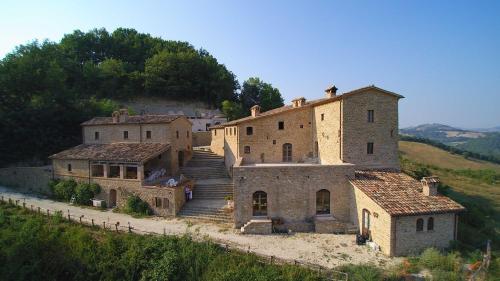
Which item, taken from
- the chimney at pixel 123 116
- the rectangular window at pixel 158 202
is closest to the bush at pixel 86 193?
the rectangular window at pixel 158 202

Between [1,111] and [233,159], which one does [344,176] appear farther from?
[1,111]

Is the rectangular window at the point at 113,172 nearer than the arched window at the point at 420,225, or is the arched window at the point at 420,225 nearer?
the arched window at the point at 420,225

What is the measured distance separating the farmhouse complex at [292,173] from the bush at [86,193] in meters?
0.67

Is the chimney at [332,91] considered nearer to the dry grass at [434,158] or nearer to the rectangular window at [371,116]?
the rectangular window at [371,116]

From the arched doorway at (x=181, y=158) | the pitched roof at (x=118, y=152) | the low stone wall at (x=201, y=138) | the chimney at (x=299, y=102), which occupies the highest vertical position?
the chimney at (x=299, y=102)

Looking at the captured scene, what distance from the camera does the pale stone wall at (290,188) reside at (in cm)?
1855

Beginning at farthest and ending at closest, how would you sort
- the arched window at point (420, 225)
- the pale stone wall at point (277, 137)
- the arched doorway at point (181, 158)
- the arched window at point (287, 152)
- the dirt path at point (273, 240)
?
1. the arched doorway at point (181, 158)
2. the arched window at point (287, 152)
3. the pale stone wall at point (277, 137)
4. the arched window at point (420, 225)
5. the dirt path at point (273, 240)

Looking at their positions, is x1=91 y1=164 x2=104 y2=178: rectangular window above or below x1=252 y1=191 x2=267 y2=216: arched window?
above

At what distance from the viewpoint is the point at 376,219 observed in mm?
16031

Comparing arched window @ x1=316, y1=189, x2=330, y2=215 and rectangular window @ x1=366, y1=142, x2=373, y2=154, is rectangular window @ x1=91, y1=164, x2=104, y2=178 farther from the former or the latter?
rectangular window @ x1=366, y1=142, x2=373, y2=154

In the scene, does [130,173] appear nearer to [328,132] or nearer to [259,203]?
[259,203]

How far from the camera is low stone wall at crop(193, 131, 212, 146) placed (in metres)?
39.1

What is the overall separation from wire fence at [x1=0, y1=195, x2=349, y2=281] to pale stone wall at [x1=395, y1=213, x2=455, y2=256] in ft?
14.0

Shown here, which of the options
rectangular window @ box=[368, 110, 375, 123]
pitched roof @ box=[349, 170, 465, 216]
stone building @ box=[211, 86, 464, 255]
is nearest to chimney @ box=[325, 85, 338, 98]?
stone building @ box=[211, 86, 464, 255]
